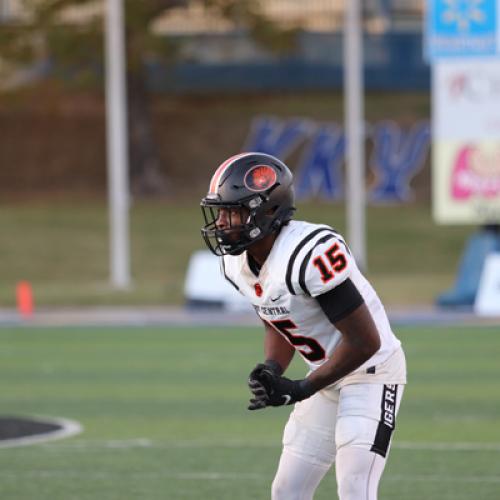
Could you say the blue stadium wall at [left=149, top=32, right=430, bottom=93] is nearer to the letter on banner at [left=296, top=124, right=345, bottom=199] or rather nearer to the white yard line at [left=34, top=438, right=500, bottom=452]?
the letter on banner at [left=296, top=124, right=345, bottom=199]

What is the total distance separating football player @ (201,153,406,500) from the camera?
17.8 feet

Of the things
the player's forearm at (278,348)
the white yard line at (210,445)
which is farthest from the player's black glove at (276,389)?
the white yard line at (210,445)

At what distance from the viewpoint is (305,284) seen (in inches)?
211

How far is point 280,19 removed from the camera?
34531mm

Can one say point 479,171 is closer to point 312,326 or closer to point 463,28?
point 463,28

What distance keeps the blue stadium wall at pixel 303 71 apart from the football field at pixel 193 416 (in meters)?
19.6

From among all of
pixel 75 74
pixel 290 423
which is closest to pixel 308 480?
pixel 290 423

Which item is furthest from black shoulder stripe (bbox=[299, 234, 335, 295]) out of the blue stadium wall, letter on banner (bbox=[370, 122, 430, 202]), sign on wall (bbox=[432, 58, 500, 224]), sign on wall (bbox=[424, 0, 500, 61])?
the blue stadium wall

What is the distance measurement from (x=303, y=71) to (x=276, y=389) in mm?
32489

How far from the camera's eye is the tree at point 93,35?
29812 mm

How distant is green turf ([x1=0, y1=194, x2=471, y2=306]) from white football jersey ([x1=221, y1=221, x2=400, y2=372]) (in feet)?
52.3

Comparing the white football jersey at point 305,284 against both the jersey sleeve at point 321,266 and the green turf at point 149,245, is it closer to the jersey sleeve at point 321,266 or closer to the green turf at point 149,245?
the jersey sleeve at point 321,266

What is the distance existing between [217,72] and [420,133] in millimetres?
6688

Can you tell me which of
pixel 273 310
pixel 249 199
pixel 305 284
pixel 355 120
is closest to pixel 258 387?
pixel 273 310
